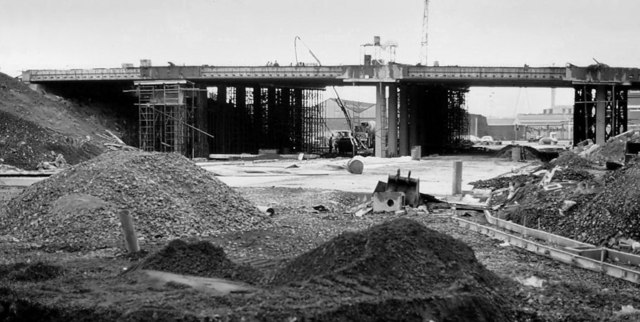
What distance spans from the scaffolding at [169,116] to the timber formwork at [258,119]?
14.3 ft

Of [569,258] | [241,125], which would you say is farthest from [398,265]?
[241,125]

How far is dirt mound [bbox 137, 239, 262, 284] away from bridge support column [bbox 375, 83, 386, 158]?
4413cm

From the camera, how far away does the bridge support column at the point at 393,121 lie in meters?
54.4

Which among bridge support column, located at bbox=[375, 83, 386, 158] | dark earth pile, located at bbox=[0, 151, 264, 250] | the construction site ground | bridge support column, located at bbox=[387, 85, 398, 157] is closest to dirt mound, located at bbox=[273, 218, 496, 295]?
the construction site ground

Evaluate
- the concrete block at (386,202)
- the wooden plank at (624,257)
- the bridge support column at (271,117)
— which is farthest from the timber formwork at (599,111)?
the wooden plank at (624,257)

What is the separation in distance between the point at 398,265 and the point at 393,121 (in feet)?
A: 153

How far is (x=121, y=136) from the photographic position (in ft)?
191

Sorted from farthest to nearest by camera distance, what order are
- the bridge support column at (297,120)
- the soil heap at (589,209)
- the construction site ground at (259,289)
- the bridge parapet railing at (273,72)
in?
the bridge support column at (297,120)
the bridge parapet railing at (273,72)
the soil heap at (589,209)
the construction site ground at (259,289)

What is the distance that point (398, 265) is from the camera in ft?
28.4

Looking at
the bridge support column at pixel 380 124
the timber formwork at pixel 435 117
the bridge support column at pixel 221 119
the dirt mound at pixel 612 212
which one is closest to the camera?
the dirt mound at pixel 612 212

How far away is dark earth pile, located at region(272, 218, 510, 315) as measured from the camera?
8.34 metres

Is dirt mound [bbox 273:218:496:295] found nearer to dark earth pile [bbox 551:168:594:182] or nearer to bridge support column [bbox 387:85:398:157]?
dark earth pile [bbox 551:168:594:182]

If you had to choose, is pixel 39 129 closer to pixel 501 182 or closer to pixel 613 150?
pixel 501 182

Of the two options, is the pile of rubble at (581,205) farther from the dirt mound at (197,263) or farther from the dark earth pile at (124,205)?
the dirt mound at (197,263)
